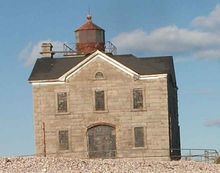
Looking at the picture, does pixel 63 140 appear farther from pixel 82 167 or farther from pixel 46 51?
pixel 82 167

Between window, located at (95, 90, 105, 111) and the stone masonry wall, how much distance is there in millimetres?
273

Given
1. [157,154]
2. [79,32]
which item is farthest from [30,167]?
[79,32]

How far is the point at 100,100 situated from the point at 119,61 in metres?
2.99

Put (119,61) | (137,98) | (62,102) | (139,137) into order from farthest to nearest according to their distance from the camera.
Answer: (119,61) → (62,102) → (137,98) → (139,137)

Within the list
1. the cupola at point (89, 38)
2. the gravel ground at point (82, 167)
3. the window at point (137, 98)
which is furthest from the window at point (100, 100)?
the gravel ground at point (82, 167)

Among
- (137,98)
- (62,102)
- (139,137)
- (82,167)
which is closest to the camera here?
(82,167)

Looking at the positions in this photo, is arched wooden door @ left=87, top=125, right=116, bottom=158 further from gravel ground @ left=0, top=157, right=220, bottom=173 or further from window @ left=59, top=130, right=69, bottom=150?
gravel ground @ left=0, top=157, right=220, bottom=173

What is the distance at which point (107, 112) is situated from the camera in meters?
50.8

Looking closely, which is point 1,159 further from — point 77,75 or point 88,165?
point 77,75

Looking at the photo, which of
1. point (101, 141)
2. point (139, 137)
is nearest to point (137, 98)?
point (139, 137)

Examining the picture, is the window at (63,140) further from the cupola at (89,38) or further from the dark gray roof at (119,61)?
the cupola at (89,38)

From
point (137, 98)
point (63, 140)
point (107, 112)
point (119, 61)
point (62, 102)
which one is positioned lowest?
point (63, 140)

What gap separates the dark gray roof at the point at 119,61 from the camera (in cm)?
5147

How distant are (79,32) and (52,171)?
30.4m
